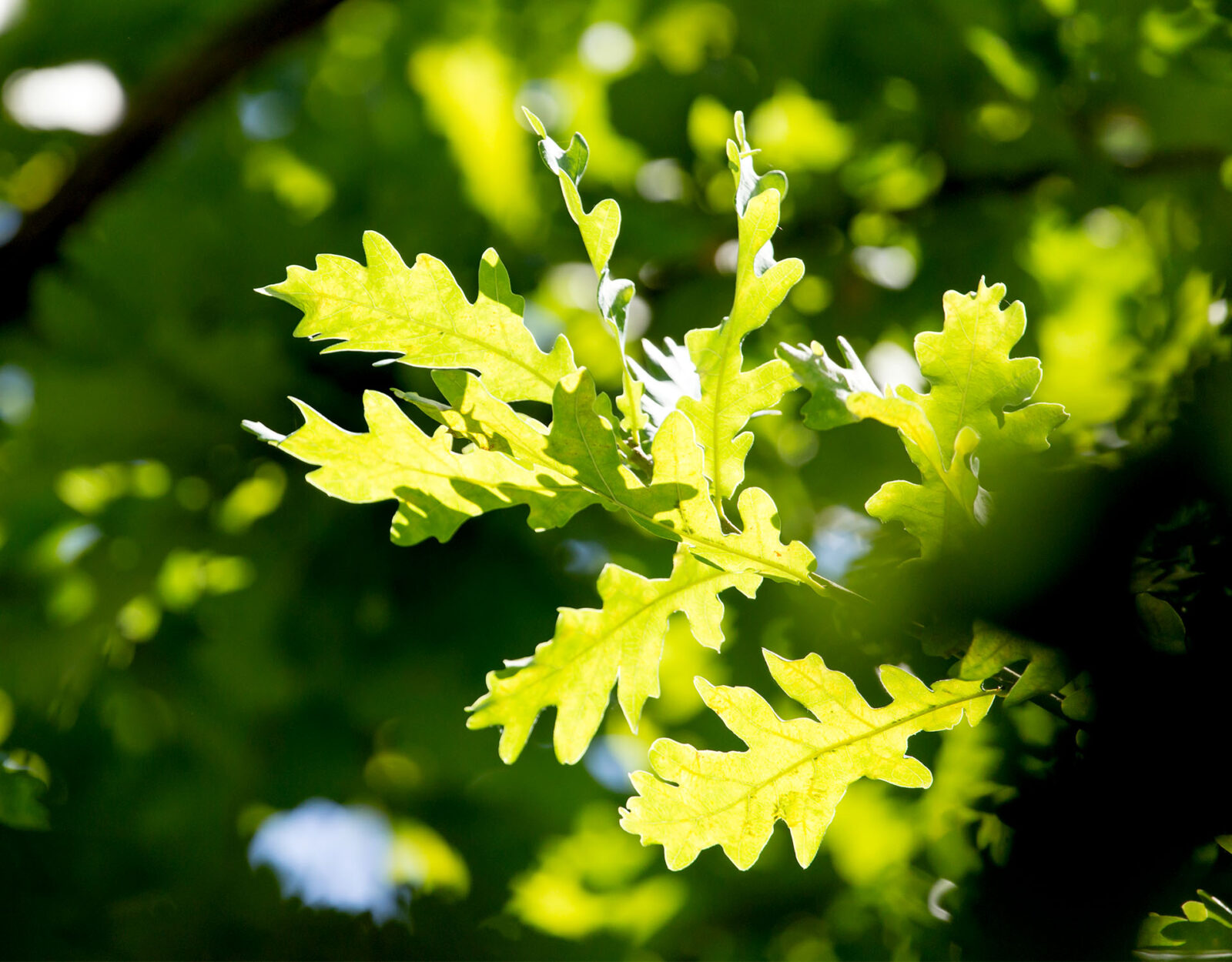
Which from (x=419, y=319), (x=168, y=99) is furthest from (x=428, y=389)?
(x=419, y=319)

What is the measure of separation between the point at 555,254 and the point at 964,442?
3.55ft

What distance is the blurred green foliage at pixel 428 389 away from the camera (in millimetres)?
1205

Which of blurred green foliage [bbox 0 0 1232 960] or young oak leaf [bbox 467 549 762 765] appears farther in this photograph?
blurred green foliage [bbox 0 0 1232 960]

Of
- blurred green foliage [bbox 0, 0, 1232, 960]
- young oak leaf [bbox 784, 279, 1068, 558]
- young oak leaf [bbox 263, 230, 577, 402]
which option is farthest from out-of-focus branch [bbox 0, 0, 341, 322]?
young oak leaf [bbox 784, 279, 1068, 558]

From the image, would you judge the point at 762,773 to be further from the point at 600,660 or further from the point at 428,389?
the point at 428,389

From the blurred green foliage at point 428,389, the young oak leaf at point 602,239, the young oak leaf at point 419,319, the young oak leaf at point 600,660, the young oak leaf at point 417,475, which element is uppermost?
the young oak leaf at point 602,239

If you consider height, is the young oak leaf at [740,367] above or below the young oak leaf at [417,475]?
above

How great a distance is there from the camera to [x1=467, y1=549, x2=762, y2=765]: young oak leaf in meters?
0.34

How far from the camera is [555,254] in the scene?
1351 mm

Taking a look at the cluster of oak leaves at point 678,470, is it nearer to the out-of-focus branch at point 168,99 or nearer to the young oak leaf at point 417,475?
the young oak leaf at point 417,475

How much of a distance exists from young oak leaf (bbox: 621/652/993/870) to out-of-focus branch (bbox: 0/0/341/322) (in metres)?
1.25

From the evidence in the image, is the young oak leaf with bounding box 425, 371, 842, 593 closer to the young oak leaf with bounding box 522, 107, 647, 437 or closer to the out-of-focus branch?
the young oak leaf with bounding box 522, 107, 647, 437

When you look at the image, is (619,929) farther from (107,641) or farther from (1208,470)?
Answer: (1208,470)

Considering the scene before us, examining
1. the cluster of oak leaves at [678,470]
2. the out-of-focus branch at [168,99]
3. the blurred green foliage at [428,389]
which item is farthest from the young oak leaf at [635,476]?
the out-of-focus branch at [168,99]
